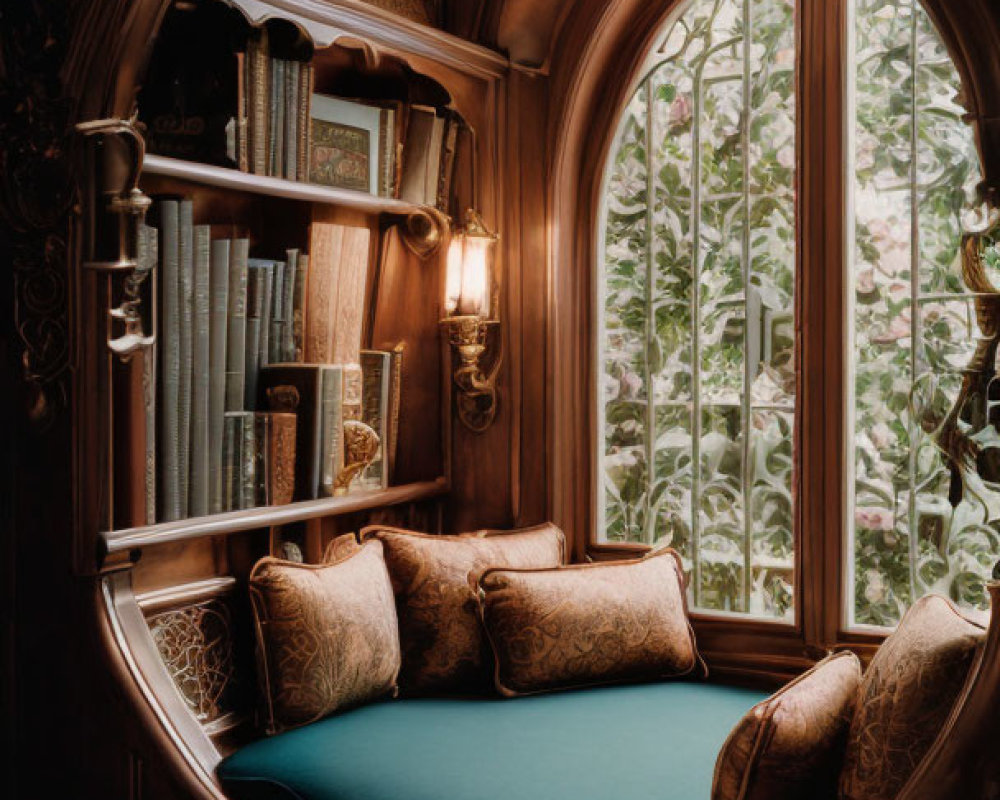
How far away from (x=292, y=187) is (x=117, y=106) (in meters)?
0.45

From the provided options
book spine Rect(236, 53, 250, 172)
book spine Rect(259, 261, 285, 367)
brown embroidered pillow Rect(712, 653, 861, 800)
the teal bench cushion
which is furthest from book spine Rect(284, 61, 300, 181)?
Answer: brown embroidered pillow Rect(712, 653, 861, 800)

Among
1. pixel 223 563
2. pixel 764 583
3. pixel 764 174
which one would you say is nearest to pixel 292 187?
pixel 223 563

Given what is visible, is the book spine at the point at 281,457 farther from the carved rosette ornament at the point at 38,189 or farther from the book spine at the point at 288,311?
the carved rosette ornament at the point at 38,189

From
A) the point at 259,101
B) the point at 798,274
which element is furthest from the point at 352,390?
the point at 798,274

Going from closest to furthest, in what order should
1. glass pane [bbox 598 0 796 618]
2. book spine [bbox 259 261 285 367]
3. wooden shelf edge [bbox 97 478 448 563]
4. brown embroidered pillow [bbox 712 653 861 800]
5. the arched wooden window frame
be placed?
1. brown embroidered pillow [bbox 712 653 861 800]
2. wooden shelf edge [bbox 97 478 448 563]
3. book spine [bbox 259 261 285 367]
4. the arched wooden window frame
5. glass pane [bbox 598 0 796 618]

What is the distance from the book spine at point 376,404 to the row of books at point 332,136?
0.41 m

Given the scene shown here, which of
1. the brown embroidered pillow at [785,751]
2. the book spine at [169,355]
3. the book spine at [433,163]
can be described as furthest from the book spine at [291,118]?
the brown embroidered pillow at [785,751]

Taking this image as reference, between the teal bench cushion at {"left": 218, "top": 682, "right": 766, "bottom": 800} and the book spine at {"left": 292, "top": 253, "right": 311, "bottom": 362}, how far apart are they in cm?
82

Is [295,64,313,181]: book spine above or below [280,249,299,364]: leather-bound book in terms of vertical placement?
above

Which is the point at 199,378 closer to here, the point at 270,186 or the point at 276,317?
the point at 276,317

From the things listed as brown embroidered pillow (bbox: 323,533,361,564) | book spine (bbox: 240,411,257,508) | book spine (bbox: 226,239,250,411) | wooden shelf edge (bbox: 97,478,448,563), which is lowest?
brown embroidered pillow (bbox: 323,533,361,564)

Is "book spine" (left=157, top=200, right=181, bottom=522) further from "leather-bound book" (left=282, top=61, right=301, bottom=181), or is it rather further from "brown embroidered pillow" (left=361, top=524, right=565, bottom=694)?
"brown embroidered pillow" (left=361, top=524, right=565, bottom=694)

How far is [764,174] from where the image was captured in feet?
8.74

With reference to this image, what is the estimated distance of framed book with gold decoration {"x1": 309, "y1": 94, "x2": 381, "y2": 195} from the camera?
98.7 inches
